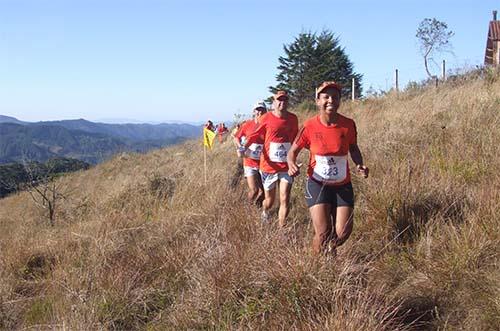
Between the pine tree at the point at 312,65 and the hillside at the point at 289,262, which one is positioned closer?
the hillside at the point at 289,262

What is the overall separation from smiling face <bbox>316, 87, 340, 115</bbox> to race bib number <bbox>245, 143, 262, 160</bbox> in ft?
8.77

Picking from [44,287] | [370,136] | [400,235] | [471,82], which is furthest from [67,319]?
[471,82]

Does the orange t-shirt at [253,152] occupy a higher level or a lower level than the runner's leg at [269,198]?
higher

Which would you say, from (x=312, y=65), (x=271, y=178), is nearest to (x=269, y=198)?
(x=271, y=178)

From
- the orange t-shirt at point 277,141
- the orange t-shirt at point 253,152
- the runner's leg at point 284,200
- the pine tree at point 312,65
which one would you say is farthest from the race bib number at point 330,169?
the pine tree at point 312,65

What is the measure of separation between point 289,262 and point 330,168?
4.44 ft

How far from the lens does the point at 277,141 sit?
688 cm

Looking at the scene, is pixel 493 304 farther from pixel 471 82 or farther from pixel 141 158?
pixel 141 158

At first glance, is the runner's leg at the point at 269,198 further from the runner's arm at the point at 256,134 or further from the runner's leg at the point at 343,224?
the runner's leg at the point at 343,224

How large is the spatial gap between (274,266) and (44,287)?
2.71 meters

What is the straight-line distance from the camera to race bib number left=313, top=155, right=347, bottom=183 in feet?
15.7

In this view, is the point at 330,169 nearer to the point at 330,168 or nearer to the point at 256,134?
the point at 330,168

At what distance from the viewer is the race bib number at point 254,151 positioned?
7499 mm

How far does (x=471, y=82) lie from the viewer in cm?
1202
